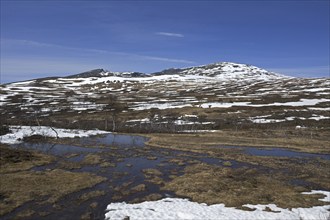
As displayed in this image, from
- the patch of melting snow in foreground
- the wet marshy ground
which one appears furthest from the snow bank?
the patch of melting snow in foreground

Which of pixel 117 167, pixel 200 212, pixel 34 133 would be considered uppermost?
pixel 34 133

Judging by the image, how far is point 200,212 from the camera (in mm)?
18047

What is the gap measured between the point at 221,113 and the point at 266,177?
163 ft

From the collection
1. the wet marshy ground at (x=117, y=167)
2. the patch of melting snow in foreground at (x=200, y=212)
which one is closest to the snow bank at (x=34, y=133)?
the wet marshy ground at (x=117, y=167)

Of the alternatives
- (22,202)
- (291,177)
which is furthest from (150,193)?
(291,177)

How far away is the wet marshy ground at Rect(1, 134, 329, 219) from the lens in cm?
1873

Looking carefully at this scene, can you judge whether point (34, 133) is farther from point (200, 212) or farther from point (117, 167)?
point (200, 212)

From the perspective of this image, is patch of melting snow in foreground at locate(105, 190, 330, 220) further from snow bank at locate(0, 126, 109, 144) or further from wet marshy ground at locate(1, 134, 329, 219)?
snow bank at locate(0, 126, 109, 144)

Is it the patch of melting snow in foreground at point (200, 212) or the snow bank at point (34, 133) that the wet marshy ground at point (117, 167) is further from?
the snow bank at point (34, 133)

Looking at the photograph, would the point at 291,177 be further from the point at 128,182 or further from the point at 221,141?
the point at 221,141

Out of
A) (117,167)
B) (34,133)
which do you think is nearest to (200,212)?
(117,167)

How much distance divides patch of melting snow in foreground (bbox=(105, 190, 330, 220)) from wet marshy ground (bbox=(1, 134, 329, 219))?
44.2 inches

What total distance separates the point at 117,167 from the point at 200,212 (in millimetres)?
13120

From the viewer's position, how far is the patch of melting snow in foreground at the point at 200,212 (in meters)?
17.3
